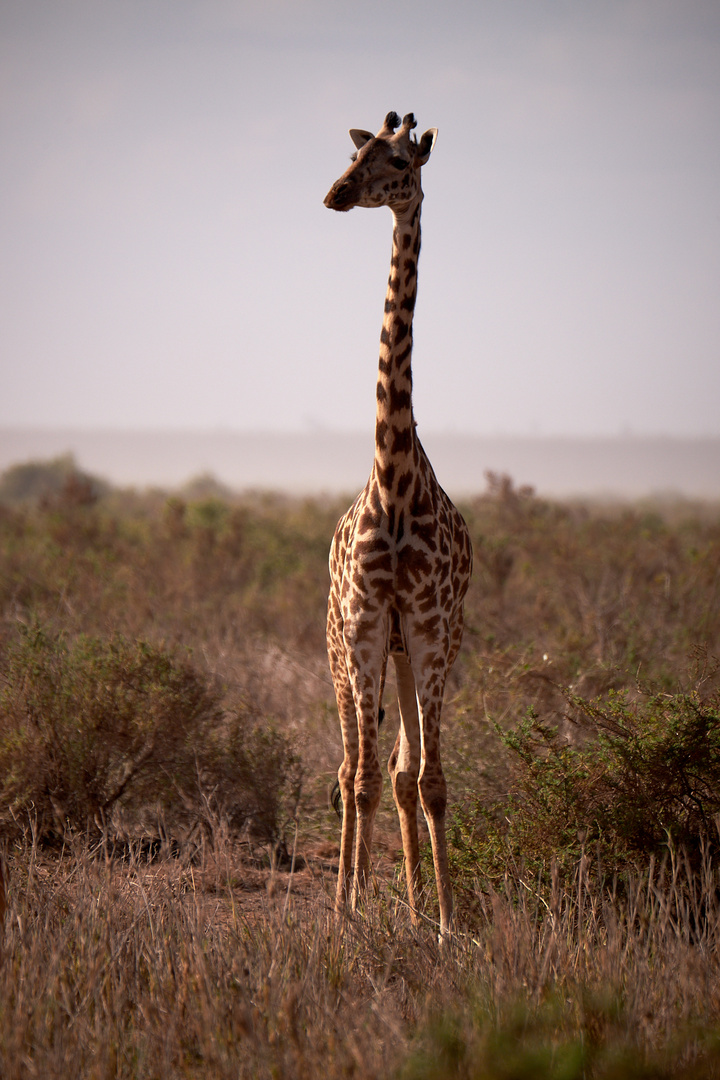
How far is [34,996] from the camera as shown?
2.92m

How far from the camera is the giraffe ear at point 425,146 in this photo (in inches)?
176

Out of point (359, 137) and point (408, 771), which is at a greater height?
point (359, 137)

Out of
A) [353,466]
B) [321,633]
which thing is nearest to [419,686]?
[321,633]

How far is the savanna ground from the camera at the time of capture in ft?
8.71

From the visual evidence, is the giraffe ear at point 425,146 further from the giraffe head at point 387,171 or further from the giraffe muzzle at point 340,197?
the giraffe muzzle at point 340,197

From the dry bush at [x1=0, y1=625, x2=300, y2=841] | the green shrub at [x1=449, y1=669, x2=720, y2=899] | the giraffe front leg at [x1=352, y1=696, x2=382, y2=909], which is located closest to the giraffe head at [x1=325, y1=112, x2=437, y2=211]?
the giraffe front leg at [x1=352, y1=696, x2=382, y2=909]

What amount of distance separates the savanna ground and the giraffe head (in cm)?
265

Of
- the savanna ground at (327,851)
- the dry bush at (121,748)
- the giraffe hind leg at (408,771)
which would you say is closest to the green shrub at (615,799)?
the savanna ground at (327,851)

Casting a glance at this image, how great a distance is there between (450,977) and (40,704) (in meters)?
3.29

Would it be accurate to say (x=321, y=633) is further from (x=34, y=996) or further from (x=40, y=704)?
(x=34, y=996)

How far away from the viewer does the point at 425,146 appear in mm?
4508

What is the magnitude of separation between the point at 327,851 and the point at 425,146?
4282mm

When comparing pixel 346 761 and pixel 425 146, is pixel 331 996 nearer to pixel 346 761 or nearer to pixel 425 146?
pixel 346 761

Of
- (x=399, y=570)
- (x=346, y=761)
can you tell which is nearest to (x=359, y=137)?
(x=399, y=570)
